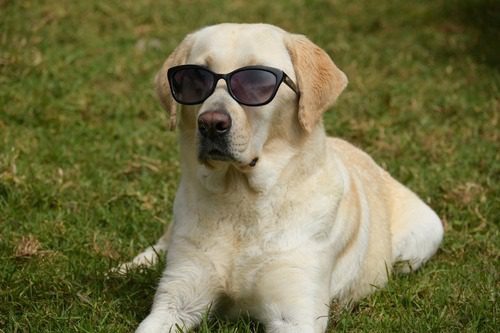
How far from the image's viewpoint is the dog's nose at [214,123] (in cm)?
385

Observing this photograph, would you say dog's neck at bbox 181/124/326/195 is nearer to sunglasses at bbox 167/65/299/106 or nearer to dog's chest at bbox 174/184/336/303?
dog's chest at bbox 174/184/336/303

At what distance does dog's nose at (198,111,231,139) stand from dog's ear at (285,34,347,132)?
0.43m

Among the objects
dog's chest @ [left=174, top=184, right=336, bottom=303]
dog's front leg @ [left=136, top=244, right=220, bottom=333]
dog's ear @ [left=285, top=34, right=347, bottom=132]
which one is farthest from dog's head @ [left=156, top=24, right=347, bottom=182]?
dog's front leg @ [left=136, top=244, right=220, bottom=333]

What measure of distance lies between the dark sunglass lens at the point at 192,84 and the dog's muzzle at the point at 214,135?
8.0 inches

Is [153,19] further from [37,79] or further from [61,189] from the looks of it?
[61,189]

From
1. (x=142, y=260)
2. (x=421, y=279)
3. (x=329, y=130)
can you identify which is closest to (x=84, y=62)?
(x=329, y=130)

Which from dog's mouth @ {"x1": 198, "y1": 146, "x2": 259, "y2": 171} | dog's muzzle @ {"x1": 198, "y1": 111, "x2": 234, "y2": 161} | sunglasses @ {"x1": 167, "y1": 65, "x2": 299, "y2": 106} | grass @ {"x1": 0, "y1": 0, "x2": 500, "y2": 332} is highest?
sunglasses @ {"x1": 167, "y1": 65, "x2": 299, "y2": 106}

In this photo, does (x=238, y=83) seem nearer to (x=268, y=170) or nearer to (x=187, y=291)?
(x=268, y=170)

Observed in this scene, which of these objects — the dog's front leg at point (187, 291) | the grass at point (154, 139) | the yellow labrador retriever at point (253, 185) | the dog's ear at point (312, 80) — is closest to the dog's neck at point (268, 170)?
the yellow labrador retriever at point (253, 185)

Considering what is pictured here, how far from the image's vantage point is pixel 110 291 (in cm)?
464

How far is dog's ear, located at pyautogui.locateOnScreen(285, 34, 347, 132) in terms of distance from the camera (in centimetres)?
415

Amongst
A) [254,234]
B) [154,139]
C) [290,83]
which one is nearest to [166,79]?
[290,83]

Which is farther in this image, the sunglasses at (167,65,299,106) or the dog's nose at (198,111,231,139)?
the sunglasses at (167,65,299,106)

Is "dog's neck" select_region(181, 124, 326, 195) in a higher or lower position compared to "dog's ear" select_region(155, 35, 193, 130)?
lower
